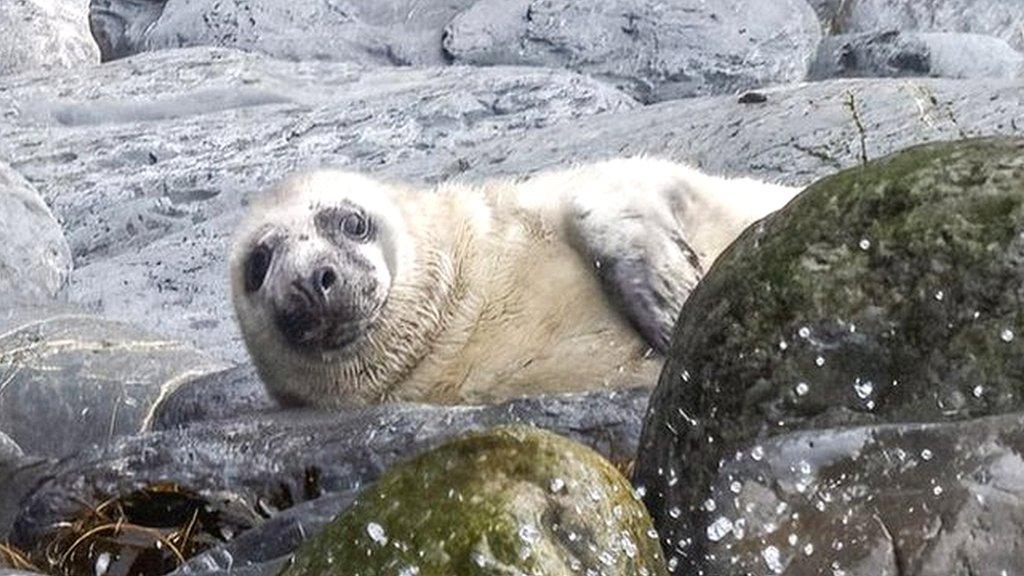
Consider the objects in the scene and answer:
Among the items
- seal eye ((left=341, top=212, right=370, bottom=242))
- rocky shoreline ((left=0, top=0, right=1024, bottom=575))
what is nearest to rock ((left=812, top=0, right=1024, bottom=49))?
rocky shoreline ((left=0, top=0, right=1024, bottom=575))

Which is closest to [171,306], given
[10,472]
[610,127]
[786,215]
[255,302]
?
[610,127]

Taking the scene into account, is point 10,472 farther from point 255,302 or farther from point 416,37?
point 416,37

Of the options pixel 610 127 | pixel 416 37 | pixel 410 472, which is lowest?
pixel 416 37

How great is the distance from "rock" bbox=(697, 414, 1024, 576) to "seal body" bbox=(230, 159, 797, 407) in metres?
2.42

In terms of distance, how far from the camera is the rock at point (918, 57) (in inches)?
540

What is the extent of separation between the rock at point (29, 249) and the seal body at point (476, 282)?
2978mm

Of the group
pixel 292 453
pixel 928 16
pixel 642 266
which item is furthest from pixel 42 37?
pixel 292 453

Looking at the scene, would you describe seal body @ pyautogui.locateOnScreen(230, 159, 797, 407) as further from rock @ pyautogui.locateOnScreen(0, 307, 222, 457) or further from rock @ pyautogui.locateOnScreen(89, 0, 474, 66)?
rock @ pyautogui.locateOnScreen(89, 0, 474, 66)

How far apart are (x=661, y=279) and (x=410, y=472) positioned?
2.68 meters

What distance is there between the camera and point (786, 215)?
4141 mm

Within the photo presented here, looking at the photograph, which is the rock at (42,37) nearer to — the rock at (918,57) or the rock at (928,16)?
the rock at (928,16)

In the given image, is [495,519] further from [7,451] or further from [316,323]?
[316,323]

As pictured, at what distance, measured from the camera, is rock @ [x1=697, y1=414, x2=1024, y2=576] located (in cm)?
369

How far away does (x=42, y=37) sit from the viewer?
1689 cm
